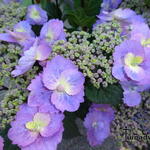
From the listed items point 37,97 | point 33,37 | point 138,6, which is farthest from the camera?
point 138,6

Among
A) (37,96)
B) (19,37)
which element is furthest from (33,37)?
(37,96)

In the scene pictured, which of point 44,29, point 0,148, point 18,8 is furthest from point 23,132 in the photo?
point 18,8

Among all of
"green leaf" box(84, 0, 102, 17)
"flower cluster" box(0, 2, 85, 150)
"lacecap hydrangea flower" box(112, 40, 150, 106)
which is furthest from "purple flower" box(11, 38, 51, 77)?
"green leaf" box(84, 0, 102, 17)

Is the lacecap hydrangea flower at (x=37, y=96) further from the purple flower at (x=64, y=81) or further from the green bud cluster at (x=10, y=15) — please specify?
the green bud cluster at (x=10, y=15)

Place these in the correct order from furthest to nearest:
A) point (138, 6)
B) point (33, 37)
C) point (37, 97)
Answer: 1. point (138, 6)
2. point (33, 37)
3. point (37, 97)

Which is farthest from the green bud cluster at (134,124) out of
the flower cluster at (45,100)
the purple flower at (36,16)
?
the purple flower at (36,16)

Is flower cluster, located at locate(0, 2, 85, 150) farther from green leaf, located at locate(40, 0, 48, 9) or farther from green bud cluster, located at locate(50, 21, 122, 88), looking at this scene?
green leaf, located at locate(40, 0, 48, 9)

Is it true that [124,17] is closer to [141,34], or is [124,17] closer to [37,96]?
[141,34]
